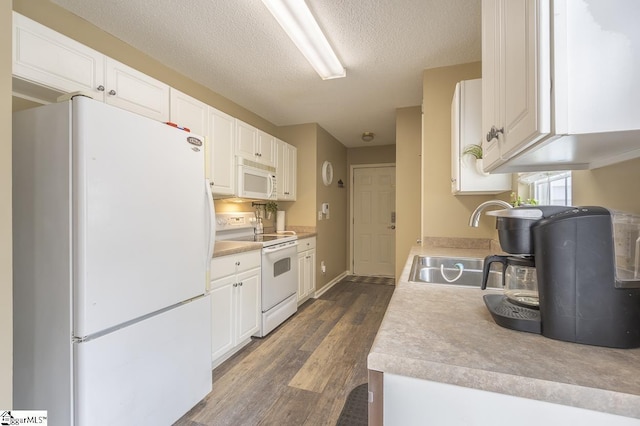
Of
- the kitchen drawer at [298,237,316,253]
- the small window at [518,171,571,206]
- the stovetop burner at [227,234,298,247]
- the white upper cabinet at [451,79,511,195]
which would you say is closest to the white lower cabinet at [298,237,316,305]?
the kitchen drawer at [298,237,316,253]

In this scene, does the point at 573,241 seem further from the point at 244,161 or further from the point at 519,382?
the point at 244,161

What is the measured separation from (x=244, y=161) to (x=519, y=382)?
8.97 ft

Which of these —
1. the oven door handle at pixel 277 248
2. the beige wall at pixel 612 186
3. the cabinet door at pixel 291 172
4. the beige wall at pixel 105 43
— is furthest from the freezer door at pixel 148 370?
Answer: the cabinet door at pixel 291 172

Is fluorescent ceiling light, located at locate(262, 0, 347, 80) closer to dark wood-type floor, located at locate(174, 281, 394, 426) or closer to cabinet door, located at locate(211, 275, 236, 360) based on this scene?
cabinet door, located at locate(211, 275, 236, 360)

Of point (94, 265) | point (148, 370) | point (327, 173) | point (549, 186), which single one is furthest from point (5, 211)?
point (327, 173)

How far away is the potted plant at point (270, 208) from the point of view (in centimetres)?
372

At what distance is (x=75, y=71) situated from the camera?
156 centimetres

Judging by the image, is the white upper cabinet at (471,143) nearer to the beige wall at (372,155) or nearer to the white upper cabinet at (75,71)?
→ the white upper cabinet at (75,71)

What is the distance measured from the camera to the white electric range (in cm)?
271

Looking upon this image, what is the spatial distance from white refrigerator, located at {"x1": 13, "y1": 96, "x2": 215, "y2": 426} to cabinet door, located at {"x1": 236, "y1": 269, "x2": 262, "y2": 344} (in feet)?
2.71

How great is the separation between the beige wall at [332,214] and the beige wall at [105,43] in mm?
1654

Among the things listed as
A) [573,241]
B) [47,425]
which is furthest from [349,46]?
[47,425]

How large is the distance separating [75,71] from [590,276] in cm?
235

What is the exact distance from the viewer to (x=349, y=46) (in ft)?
7.04
